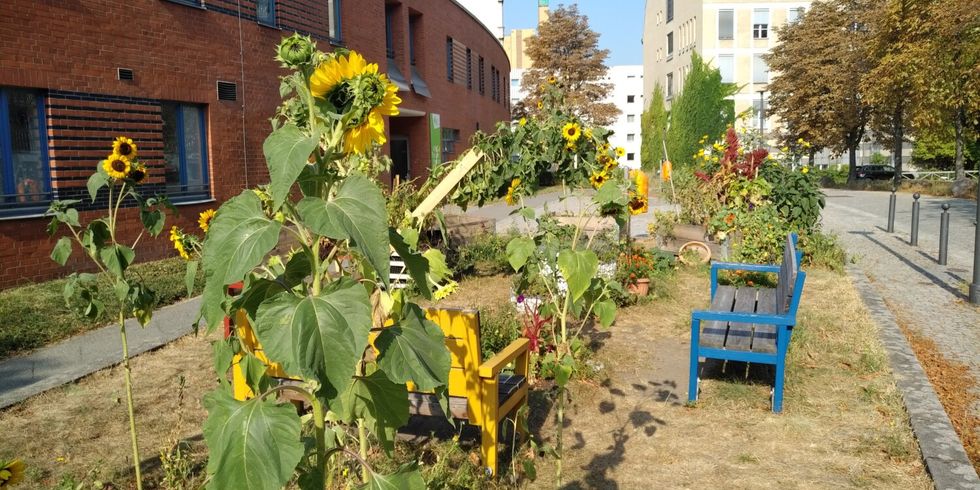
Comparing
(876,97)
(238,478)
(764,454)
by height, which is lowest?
(764,454)

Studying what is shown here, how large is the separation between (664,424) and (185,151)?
9615mm

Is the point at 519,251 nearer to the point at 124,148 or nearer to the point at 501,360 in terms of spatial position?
the point at 501,360

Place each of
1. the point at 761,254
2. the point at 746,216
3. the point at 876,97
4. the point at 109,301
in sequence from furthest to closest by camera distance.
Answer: the point at 876,97 < the point at 746,216 < the point at 761,254 < the point at 109,301

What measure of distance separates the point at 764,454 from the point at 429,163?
66.0 ft

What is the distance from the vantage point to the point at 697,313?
5.08 meters

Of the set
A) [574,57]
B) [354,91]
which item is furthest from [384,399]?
[574,57]

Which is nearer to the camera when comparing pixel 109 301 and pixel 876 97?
pixel 109 301

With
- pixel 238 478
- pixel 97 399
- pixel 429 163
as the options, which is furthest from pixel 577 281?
pixel 429 163

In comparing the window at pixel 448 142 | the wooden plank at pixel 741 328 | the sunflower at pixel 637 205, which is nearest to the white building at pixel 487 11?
the window at pixel 448 142

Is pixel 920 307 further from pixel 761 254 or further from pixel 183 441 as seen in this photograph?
pixel 183 441

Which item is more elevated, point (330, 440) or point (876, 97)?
point (876, 97)

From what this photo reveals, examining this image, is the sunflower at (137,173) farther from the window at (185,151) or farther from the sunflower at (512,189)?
the window at (185,151)

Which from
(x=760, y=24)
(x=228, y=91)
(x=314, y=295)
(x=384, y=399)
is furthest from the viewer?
(x=760, y=24)

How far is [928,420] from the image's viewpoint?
4734mm
